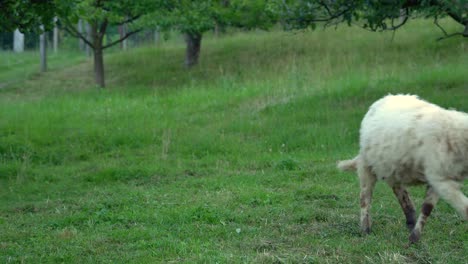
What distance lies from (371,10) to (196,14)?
7.71 metres

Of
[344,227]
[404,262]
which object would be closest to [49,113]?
[344,227]

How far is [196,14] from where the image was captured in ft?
61.7

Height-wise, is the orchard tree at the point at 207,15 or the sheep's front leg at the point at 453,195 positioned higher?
the orchard tree at the point at 207,15

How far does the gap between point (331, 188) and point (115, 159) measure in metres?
3.86

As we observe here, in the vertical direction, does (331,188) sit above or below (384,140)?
below

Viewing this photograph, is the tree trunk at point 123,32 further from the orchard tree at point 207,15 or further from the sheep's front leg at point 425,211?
the sheep's front leg at point 425,211

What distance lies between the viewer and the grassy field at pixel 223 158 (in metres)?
6.13

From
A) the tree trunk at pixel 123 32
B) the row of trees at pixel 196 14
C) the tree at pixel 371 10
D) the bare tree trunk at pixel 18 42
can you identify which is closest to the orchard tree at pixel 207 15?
the row of trees at pixel 196 14

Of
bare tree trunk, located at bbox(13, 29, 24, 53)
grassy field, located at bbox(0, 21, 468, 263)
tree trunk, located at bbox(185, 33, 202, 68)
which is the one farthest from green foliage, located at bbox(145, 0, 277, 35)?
bare tree trunk, located at bbox(13, 29, 24, 53)

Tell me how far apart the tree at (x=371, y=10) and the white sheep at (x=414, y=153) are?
4.23m

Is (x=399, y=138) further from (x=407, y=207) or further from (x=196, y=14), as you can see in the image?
(x=196, y=14)

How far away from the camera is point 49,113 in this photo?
45.3 ft

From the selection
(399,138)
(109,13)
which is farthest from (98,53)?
(399,138)

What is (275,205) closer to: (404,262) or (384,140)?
(384,140)
